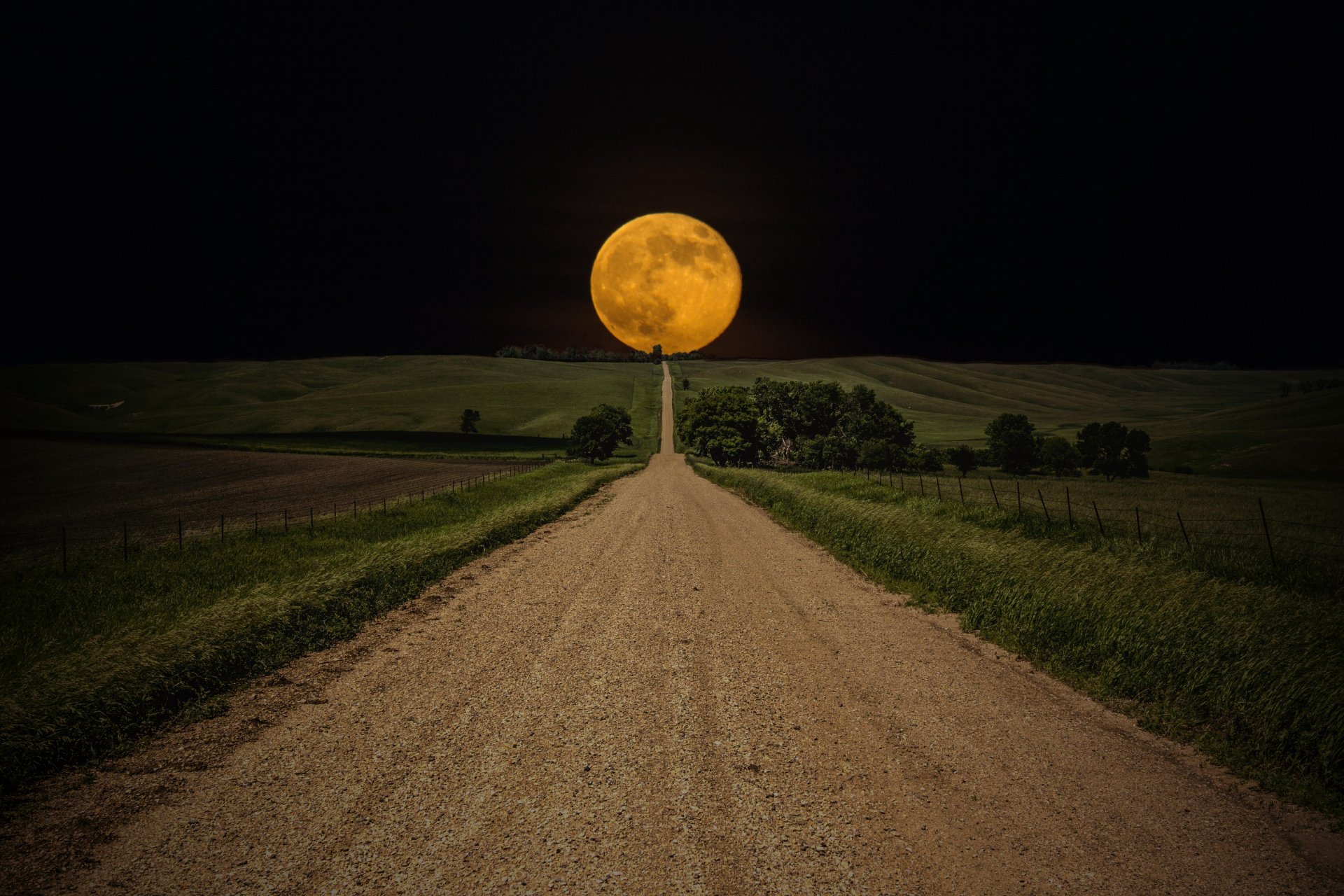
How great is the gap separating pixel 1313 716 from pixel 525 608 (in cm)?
1274

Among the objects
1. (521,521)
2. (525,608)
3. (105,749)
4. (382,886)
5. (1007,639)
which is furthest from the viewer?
(521,521)

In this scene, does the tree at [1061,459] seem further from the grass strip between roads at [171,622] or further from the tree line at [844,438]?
the grass strip between roads at [171,622]

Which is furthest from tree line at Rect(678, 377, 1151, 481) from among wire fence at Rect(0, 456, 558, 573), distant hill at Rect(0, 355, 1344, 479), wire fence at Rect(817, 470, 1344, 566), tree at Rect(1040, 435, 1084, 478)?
wire fence at Rect(0, 456, 558, 573)

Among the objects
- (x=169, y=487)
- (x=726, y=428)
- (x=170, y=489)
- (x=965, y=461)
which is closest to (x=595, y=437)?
(x=726, y=428)

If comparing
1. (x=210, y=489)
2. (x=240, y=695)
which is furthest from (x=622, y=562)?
(x=210, y=489)

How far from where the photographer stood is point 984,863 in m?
5.57

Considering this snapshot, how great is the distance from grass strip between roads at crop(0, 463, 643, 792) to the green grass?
2879 inches

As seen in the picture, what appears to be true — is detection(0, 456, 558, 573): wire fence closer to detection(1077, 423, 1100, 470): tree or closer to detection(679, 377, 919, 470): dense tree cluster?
detection(679, 377, 919, 470): dense tree cluster

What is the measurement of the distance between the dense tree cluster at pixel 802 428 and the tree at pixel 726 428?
0.10m

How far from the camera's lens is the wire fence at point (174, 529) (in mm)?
21453

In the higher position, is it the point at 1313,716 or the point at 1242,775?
the point at 1313,716

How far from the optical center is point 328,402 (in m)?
134

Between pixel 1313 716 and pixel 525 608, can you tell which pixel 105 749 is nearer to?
pixel 525 608

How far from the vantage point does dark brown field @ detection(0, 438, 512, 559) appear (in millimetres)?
32125
